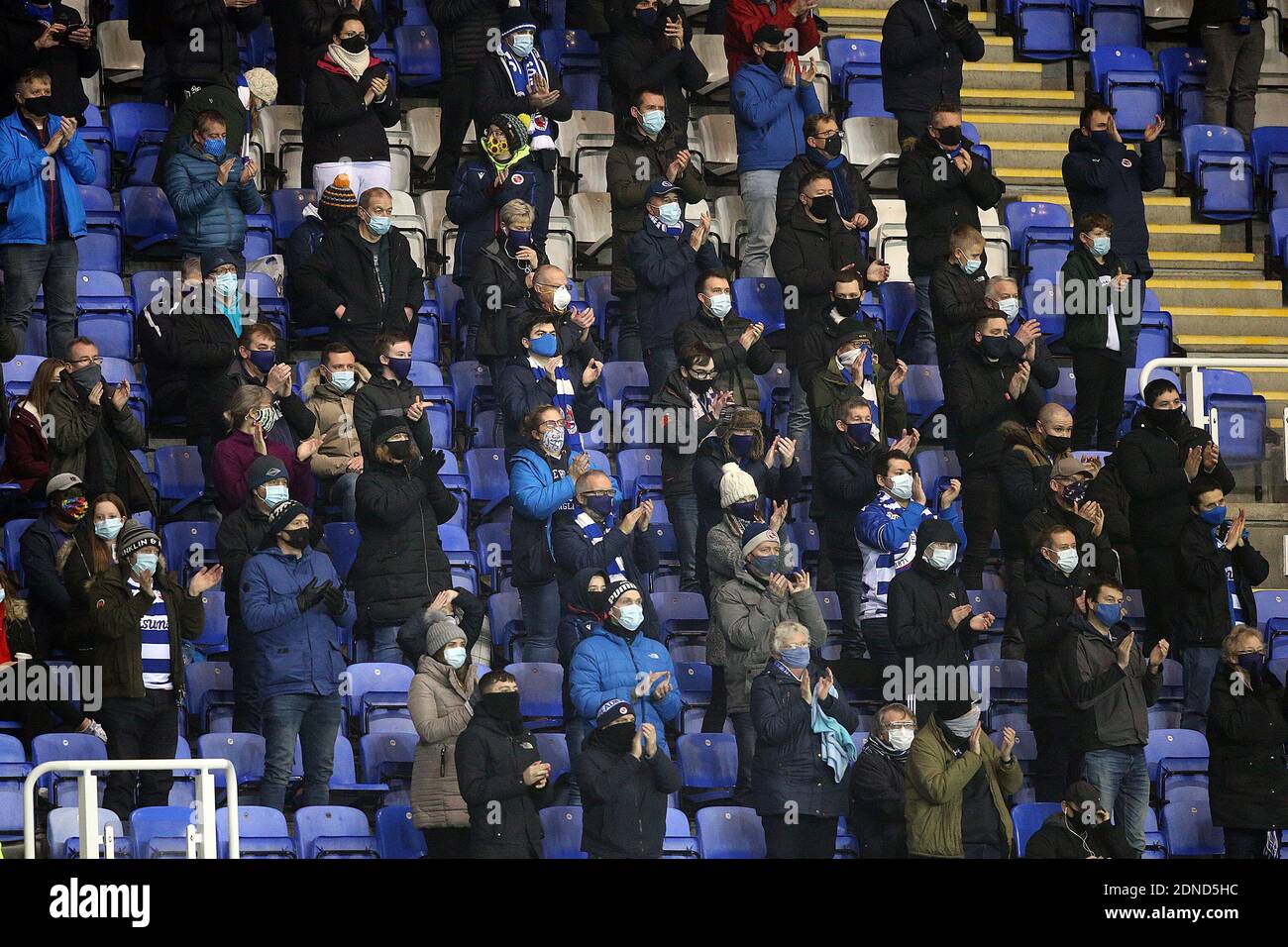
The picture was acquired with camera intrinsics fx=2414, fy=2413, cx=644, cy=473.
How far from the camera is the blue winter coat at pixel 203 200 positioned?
40.7ft

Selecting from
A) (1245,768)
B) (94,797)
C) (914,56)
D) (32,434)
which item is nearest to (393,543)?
(32,434)

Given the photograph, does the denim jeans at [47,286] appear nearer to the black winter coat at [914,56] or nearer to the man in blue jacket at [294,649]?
the man in blue jacket at [294,649]

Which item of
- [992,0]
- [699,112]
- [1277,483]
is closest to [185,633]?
[699,112]

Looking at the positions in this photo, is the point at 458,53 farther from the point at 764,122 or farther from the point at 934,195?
the point at 934,195

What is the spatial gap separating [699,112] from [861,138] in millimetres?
999

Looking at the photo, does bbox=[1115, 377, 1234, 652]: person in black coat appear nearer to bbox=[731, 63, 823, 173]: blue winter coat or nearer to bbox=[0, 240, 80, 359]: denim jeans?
bbox=[731, 63, 823, 173]: blue winter coat

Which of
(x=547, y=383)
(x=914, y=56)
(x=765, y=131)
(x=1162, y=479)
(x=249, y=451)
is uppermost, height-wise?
(x=914, y=56)

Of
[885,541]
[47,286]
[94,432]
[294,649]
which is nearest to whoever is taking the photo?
[294,649]

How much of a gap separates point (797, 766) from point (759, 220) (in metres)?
3.68

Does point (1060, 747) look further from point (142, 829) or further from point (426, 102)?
point (426, 102)

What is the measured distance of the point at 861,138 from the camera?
14211 mm

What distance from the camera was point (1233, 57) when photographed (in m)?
14.9

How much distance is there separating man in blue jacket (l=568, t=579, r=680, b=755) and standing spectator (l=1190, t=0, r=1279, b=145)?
591 centimetres
